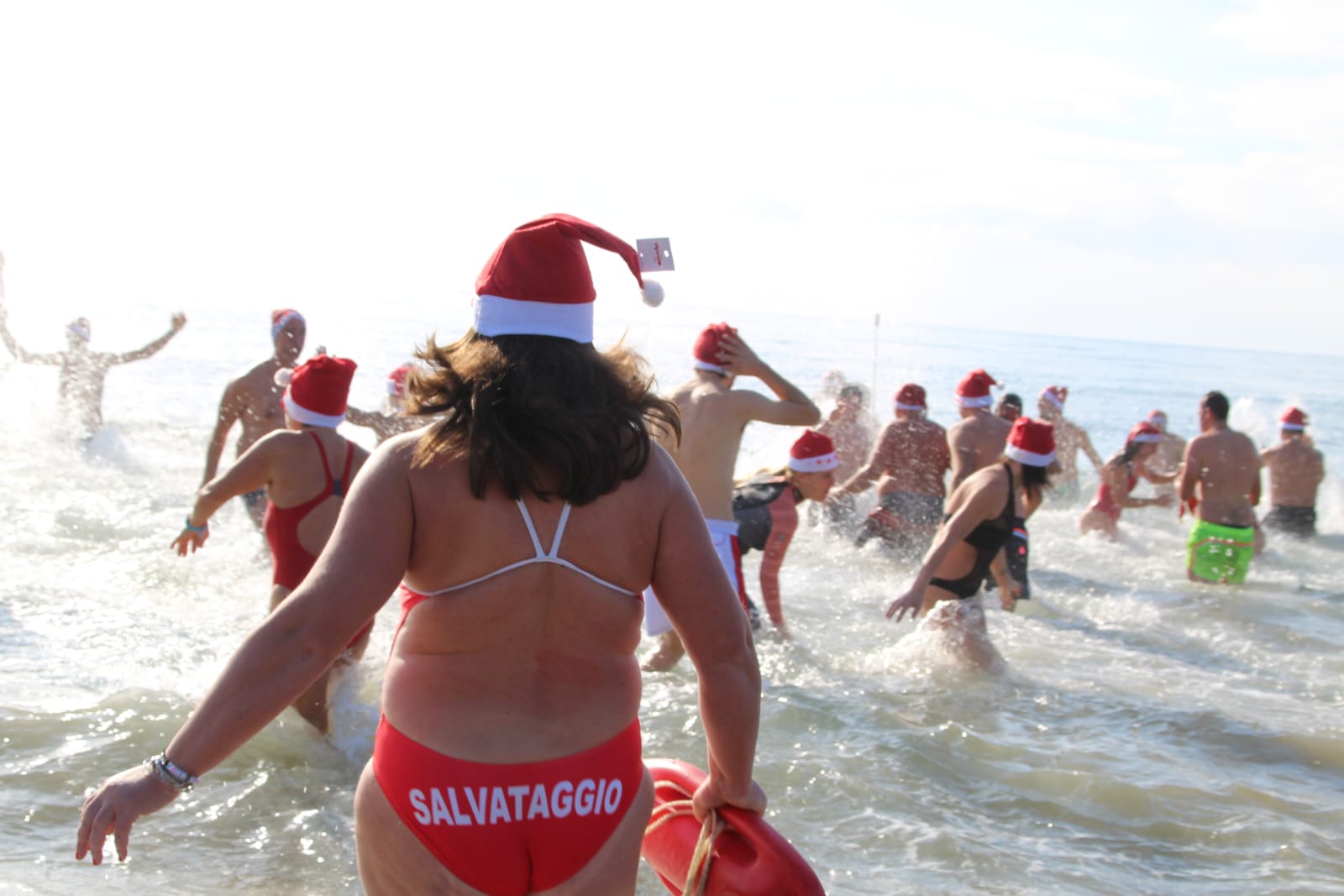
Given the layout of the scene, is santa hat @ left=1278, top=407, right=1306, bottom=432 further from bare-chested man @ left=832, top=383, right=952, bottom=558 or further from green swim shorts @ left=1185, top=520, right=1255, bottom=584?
bare-chested man @ left=832, top=383, right=952, bottom=558

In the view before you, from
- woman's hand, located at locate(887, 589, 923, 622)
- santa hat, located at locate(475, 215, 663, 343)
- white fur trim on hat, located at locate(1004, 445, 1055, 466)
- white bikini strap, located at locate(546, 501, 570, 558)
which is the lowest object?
woman's hand, located at locate(887, 589, 923, 622)

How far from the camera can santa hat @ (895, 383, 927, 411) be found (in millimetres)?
9430

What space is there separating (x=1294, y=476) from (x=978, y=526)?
8.02 metres

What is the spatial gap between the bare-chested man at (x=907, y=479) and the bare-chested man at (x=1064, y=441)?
140 inches

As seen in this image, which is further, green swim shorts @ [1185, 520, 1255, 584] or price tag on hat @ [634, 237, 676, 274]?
green swim shorts @ [1185, 520, 1255, 584]

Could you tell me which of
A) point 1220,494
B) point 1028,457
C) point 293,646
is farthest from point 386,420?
point 1220,494

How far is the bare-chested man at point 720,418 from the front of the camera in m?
5.61

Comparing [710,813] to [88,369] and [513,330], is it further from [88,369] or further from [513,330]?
[88,369]

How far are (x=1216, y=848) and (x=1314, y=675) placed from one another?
334cm

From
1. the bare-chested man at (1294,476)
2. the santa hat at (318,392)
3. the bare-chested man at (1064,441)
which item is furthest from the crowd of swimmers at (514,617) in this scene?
the bare-chested man at (1294,476)

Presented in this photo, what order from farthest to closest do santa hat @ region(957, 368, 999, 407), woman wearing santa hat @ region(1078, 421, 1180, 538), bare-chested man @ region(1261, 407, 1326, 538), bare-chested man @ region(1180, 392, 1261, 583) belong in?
bare-chested man @ region(1261, 407, 1326, 538) < woman wearing santa hat @ region(1078, 421, 1180, 538) < bare-chested man @ region(1180, 392, 1261, 583) < santa hat @ region(957, 368, 999, 407)

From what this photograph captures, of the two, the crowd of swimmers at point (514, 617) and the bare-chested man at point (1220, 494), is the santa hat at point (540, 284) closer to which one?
the crowd of swimmers at point (514, 617)

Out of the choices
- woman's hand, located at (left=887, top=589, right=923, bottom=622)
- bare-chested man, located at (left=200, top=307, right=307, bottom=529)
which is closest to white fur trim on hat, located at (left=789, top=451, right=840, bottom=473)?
woman's hand, located at (left=887, top=589, right=923, bottom=622)

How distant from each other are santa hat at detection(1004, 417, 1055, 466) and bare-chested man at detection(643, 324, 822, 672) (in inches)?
37.5
